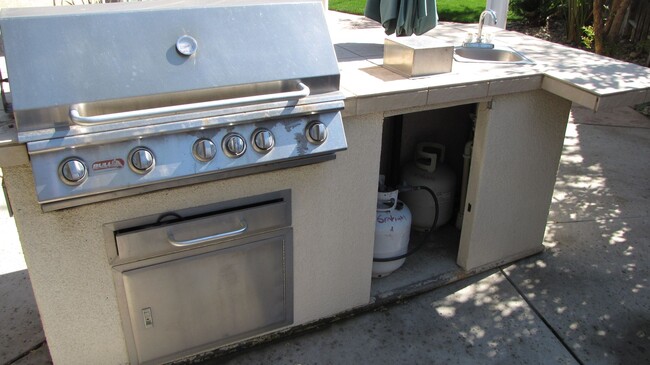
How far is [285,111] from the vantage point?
2.21 meters

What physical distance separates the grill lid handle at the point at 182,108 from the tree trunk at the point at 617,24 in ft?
22.4

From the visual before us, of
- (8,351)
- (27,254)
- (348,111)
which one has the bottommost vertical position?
(8,351)

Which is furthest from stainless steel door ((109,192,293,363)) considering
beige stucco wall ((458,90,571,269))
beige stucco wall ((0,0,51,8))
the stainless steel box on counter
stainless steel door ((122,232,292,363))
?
beige stucco wall ((0,0,51,8))

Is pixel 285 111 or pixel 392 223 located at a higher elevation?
pixel 285 111

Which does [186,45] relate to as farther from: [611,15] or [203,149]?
[611,15]

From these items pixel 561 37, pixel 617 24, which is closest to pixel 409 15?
pixel 617 24

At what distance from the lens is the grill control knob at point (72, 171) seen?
1.90 metres

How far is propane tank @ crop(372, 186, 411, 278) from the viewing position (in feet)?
10.3

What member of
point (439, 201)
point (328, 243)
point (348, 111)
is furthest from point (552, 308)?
point (348, 111)

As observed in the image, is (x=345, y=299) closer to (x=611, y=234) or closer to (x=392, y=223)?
(x=392, y=223)

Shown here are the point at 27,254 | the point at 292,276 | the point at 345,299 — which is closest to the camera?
the point at 27,254

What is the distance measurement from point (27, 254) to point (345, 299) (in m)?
1.57

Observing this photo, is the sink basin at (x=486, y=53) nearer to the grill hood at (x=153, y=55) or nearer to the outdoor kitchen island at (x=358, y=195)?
the outdoor kitchen island at (x=358, y=195)

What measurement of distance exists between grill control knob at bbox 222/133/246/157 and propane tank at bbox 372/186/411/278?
1.20 meters
